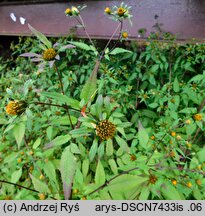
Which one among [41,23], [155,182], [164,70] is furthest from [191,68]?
[41,23]

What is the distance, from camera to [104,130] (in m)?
0.73

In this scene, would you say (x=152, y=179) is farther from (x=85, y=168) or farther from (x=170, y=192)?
(x=85, y=168)

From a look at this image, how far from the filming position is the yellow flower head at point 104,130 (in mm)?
725

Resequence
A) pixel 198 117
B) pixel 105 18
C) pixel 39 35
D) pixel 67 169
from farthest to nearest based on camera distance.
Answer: pixel 105 18
pixel 198 117
pixel 39 35
pixel 67 169

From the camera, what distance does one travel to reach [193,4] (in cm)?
145

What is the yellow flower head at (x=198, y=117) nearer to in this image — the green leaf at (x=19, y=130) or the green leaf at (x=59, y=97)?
the green leaf at (x=59, y=97)

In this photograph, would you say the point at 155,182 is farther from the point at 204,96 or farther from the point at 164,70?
the point at 164,70

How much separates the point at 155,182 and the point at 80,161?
1.23 feet

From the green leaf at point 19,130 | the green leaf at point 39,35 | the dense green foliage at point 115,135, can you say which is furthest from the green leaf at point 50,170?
the green leaf at point 39,35

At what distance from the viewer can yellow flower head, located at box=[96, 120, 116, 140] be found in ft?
2.38

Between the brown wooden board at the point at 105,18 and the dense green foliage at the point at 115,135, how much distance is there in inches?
5.0

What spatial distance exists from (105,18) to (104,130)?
1.16 meters

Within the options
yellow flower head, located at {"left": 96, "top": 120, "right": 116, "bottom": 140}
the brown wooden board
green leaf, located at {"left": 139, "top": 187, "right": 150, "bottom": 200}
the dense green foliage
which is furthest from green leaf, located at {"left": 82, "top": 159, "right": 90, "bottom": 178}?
the brown wooden board

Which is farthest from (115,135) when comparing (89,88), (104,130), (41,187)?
(41,187)
